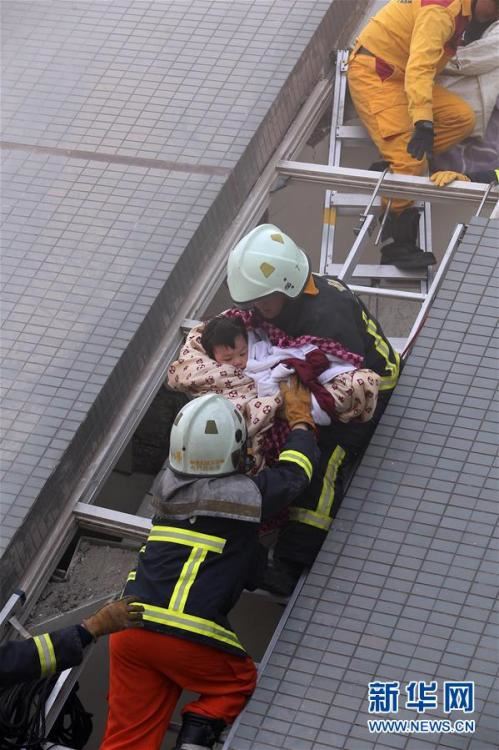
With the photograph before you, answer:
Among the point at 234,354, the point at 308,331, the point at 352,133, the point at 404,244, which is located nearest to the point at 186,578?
the point at 234,354

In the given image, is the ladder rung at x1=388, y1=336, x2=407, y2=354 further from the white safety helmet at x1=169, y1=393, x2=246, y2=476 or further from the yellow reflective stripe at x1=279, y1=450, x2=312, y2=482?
the white safety helmet at x1=169, y1=393, x2=246, y2=476

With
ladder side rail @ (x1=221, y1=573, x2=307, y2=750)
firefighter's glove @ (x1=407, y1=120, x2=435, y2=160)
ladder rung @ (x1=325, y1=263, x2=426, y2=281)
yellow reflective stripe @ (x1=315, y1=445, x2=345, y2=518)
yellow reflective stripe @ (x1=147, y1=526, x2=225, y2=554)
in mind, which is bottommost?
ladder rung @ (x1=325, y1=263, x2=426, y2=281)

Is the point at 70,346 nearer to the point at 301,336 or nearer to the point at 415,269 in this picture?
the point at 301,336

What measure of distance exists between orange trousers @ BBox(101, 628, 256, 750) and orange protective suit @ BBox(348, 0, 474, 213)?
2.73 m

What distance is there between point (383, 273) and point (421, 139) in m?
0.62

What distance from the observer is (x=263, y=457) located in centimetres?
447

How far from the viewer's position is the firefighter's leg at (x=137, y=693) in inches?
158

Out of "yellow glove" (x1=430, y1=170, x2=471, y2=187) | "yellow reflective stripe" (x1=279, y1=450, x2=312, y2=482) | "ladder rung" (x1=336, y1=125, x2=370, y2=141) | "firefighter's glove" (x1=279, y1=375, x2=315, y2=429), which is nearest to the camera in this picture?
"yellow reflective stripe" (x1=279, y1=450, x2=312, y2=482)

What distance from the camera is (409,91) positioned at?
19.5 feet

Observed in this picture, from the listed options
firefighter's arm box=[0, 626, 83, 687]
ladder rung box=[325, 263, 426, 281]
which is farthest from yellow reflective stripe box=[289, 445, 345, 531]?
ladder rung box=[325, 263, 426, 281]

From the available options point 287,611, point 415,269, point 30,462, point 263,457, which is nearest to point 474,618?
point 287,611

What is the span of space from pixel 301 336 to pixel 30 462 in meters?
1.06

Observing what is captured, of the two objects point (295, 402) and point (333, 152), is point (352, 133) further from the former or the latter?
point (295, 402)

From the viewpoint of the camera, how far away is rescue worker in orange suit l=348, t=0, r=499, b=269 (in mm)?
5918
